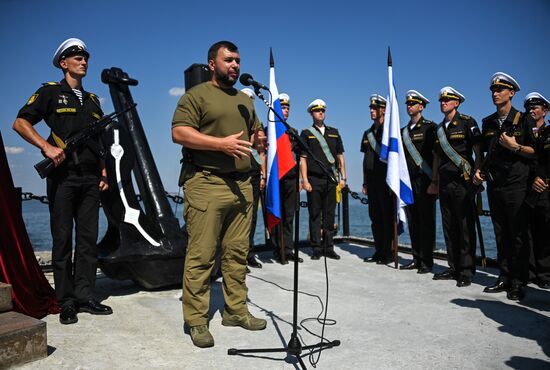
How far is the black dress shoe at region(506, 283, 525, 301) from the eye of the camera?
168 inches

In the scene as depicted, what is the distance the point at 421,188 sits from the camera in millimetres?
5723

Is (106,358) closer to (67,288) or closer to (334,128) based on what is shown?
(67,288)

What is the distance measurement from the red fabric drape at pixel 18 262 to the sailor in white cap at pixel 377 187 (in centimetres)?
409

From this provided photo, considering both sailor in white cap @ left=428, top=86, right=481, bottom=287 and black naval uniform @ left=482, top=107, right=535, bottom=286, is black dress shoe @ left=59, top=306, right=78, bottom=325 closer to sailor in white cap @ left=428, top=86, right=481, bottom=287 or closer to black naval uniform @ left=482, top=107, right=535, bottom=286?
sailor in white cap @ left=428, top=86, right=481, bottom=287

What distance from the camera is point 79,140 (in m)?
3.69

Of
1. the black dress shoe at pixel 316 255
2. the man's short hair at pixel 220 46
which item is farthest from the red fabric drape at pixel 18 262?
the black dress shoe at pixel 316 255

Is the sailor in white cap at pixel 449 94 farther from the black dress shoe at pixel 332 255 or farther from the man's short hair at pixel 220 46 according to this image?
the man's short hair at pixel 220 46

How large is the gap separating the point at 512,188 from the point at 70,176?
157 inches

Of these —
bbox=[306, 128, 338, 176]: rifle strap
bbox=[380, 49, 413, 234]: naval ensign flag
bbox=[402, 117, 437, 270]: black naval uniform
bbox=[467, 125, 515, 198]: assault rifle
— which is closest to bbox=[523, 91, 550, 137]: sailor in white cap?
bbox=[467, 125, 515, 198]: assault rifle

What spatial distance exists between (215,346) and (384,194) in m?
3.84

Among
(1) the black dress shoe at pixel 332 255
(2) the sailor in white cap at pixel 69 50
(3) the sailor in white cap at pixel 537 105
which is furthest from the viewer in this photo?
(1) the black dress shoe at pixel 332 255

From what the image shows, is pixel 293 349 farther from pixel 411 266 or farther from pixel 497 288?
pixel 411 266

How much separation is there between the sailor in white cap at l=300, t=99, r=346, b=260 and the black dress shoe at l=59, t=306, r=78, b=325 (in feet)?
11.8

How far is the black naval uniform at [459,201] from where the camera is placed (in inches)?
197
